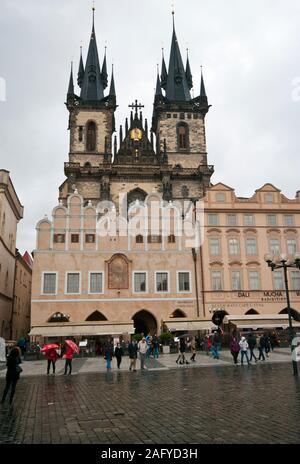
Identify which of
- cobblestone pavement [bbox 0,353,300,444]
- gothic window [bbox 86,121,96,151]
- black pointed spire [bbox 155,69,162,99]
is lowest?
cobblestone pavement [bbox 0,353,300,444]

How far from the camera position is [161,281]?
33.9m

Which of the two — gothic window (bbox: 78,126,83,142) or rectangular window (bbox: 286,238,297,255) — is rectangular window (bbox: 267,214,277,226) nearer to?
rectangular window (bbox: 286,238,297,255)

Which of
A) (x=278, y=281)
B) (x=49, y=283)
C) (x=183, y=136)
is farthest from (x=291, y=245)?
(x=183, y=136)

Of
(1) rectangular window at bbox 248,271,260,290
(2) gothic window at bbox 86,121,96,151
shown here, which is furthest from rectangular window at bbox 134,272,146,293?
(2) gothic window at bbox 86,121,96,151

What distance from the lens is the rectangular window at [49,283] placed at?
106 ft

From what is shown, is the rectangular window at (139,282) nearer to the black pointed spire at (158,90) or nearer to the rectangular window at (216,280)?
the rectangular window at (216,280)

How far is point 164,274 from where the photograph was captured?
34.1 metres

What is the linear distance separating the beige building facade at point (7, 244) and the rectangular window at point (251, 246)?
68.4 feet

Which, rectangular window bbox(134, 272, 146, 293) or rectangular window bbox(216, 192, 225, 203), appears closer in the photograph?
rectangular window bbox(134, 272, 146, 293)

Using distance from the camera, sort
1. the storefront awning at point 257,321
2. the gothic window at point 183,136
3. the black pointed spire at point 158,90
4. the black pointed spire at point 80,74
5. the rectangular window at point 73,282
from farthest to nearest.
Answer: the black pointed spire at point 80,74
the black pointed spire at point 158,90
the gothic window at point 183,136
the rectangular window at point 73,282
the storefront awning at point 257,321

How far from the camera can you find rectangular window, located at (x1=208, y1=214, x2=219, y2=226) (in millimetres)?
36250

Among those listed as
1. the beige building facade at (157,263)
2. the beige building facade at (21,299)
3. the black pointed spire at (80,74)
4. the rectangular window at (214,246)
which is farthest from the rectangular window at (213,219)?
the black pointed spire at (80,74)

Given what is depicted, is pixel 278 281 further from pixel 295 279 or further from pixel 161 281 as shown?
pixel 161 281

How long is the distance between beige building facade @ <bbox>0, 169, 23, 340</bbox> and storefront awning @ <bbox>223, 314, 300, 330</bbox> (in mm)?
19563
